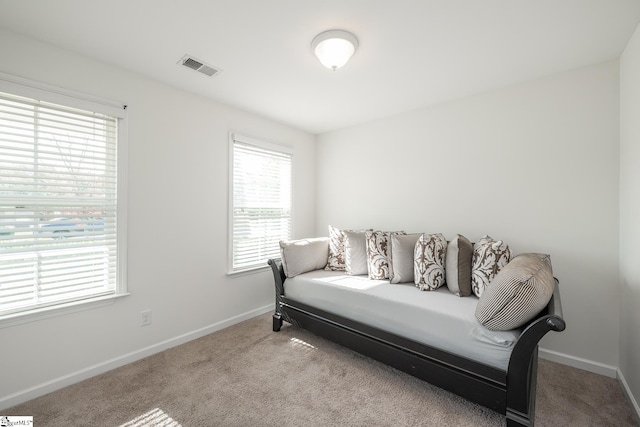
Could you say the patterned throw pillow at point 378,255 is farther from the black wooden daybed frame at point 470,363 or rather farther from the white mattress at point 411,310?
the black wooden daybed frame at point 470,363

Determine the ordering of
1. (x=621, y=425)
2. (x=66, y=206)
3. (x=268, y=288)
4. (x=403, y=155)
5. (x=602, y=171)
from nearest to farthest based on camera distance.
Result: (x=621, y=425), (x=66, y=206), (x=602, y=171), (x=403, y=155), (x=268, y=288)

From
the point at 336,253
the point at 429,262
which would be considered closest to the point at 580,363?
the point at 429,262

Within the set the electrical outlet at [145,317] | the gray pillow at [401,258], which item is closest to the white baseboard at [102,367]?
the electrical outlet at [145,317]

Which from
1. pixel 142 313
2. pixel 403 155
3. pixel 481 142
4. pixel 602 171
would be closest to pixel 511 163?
pixel 481 142

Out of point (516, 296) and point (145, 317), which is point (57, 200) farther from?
point (516, 296)

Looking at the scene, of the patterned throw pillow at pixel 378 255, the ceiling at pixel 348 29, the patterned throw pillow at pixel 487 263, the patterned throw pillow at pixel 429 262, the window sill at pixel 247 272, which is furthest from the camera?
the window sill at pixel 247 272

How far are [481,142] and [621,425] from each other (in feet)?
7.35

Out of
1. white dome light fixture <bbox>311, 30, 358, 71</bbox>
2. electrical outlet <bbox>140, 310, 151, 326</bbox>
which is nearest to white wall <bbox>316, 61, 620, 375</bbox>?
white dome light fixture <bbox>311, 30, 358, 71</bbox>

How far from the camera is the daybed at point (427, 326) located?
1497mm

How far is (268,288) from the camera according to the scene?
347 centimetres

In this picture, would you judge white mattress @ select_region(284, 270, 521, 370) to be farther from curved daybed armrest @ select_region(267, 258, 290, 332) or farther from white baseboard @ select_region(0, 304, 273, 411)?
white baseboard @ select_region(0, 304, 273, 411)

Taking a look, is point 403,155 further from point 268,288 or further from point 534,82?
point 268,288

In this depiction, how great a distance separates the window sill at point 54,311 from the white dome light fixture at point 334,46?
2434 mm

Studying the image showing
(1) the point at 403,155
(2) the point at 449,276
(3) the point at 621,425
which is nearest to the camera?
(3) the point at 621,425
